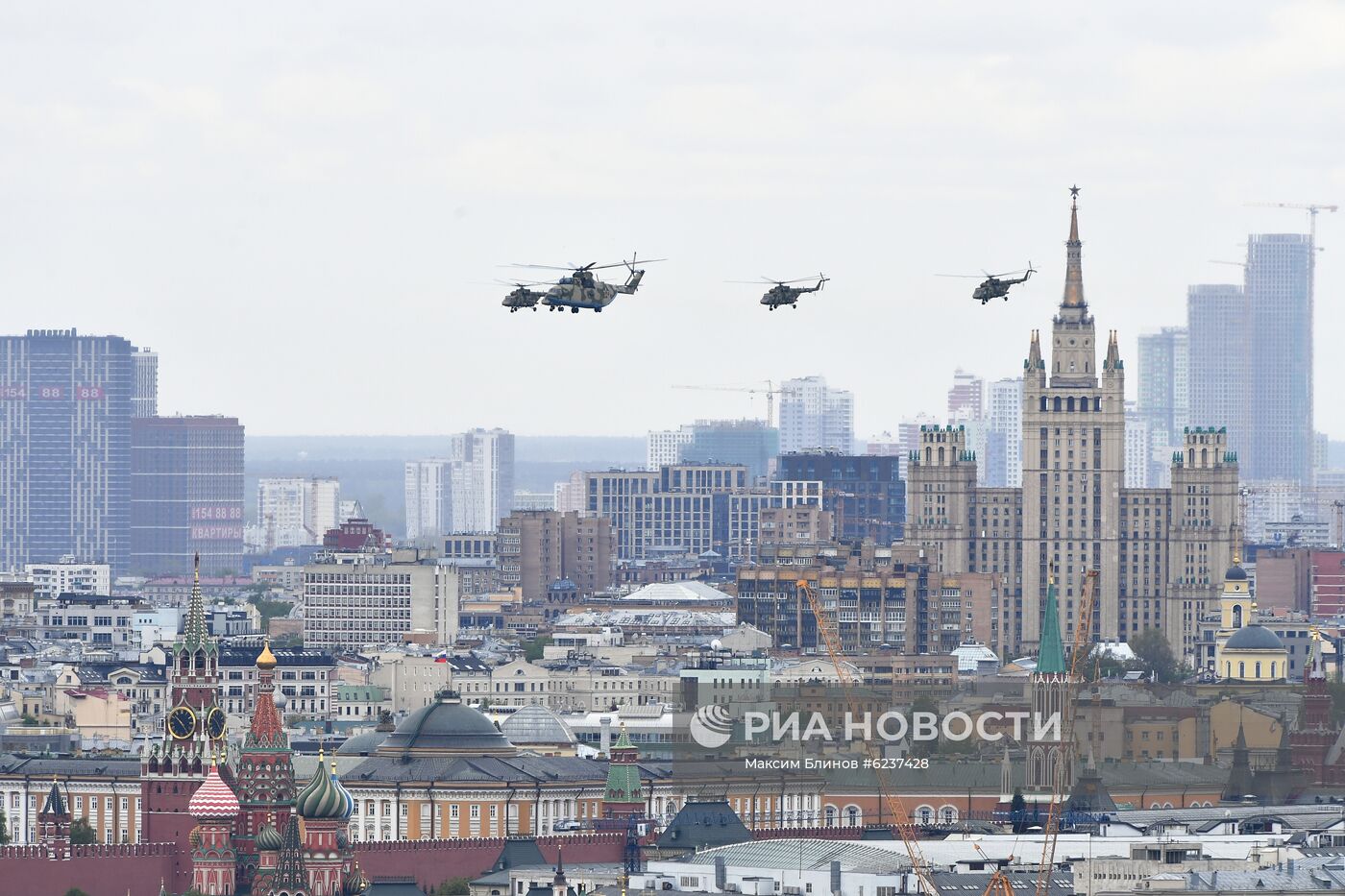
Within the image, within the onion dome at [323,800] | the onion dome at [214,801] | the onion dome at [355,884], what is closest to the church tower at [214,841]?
the onion dome at [214,801]

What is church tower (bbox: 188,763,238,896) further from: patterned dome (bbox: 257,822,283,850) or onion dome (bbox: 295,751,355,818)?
onion dome (bbox: 295,751,355,818)

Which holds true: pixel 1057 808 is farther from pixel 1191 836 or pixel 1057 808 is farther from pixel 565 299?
pixel 565 299

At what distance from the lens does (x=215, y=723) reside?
18775 centimetres

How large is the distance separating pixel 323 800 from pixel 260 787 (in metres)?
7.38

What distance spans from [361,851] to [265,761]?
10.7 m

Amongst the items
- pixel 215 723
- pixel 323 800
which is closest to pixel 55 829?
pixel 215 723

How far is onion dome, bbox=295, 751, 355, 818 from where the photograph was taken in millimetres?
165625

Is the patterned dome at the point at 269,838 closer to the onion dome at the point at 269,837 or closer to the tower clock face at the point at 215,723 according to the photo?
the onion dome at the point at 269,837

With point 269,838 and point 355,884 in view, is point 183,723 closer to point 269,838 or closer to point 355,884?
point 269,838

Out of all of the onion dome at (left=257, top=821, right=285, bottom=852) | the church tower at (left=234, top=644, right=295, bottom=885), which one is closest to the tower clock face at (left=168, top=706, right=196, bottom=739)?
the church tower at (left=234, top=644, right=295, bottom=885)

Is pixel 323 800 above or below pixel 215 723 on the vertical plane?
below

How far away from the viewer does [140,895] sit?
178250 mm

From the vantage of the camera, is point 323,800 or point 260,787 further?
point 260,787

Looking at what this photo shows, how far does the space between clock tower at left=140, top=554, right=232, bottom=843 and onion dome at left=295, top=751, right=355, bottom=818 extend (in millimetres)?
19165
